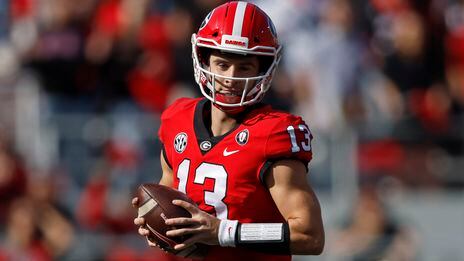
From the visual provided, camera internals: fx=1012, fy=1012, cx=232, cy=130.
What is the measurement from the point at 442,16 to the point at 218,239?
591 centimetres

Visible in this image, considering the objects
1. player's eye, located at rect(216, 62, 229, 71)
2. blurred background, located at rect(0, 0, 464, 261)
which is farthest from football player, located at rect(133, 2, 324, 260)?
blurred background, located at rect(0, 0, 464, 261)

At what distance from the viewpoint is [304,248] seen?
4000mm

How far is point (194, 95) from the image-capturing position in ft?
28.3

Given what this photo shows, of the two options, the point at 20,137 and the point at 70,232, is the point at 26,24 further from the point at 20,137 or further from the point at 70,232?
the point at 70,232

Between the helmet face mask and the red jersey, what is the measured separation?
107 mm

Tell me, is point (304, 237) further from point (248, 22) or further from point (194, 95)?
point (194, 95)

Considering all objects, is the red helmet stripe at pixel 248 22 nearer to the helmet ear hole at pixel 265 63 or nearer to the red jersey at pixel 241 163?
the helmet ear hole at pixel 265 63

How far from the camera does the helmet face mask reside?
4.18m

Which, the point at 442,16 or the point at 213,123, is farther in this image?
the point at 442,16

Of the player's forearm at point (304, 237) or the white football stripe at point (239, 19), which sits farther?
the white football stripe at point (239, 19)

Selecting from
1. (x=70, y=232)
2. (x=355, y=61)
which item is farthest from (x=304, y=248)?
(x=355, y=61)

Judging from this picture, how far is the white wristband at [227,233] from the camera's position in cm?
396

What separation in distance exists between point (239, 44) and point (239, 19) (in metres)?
0.14

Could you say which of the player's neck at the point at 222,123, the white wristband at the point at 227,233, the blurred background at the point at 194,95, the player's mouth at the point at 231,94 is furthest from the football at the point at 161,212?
the blurred background at the point at 194,95
